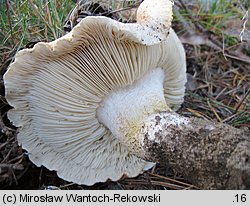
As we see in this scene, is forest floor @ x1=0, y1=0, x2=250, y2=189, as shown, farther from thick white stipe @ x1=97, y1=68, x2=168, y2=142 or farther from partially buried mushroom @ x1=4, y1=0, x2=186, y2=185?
thick white stipe @ x1=97, y1=68, x2=168, y2=142

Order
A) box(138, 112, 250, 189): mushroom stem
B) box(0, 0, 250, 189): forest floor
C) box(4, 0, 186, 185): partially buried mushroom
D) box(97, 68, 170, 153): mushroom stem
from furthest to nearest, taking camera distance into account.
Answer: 1. box(0, 0, 250, 189): forest floor
2. box(97, 68, 170, 153): mushroom stem
3. box(4, 0, 186, 185): partially buried mushroom
4. box(138, 112, 250, 189): mushroom stem

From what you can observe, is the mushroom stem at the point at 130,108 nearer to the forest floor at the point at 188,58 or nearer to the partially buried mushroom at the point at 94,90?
the partially buried mushroom at the point at 94,90

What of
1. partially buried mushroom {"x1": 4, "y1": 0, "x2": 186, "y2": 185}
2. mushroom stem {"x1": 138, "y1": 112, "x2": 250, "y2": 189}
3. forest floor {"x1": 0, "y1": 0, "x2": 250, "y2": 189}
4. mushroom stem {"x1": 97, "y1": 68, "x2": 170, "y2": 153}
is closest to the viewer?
mushroom stem {"x1": 138, "y1": 112, "x2": 250, "y2": 189}

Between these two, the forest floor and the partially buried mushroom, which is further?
the forest floor

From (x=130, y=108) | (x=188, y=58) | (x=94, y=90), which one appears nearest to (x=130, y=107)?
(x=130, y=108)

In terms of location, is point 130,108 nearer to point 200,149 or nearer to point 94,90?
point 94,90

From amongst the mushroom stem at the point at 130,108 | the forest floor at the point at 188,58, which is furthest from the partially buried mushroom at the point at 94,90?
the forest floor at the point at 188,58

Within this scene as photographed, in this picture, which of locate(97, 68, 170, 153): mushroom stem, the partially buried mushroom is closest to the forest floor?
the partially buried mushroom
